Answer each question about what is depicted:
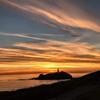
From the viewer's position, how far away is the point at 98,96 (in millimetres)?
29891

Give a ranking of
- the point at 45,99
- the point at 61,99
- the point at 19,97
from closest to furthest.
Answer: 1. the point at 61,99
2. the point at 45,99
3. the point at 19,97

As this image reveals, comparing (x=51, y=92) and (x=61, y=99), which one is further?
(x=51, y=92)

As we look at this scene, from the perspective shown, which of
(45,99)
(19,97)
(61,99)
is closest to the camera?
(61,99)

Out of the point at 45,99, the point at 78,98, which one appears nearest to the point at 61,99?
the point at 78,98

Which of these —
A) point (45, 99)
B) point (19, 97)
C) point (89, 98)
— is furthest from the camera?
point (19, 97)

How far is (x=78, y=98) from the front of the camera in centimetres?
2898

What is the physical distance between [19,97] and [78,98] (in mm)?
18499

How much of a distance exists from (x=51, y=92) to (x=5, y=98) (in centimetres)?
691

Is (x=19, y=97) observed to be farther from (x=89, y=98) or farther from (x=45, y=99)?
(x=89, y=98)

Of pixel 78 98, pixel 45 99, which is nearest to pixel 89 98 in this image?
pixel 78 98

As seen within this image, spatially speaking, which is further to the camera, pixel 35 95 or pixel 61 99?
pixel 35 95

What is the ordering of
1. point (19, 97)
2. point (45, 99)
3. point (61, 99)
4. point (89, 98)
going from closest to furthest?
point (89, 98) < point (61, 99) < point (45, 99) < point (19, 97)

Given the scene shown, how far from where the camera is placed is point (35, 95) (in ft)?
153

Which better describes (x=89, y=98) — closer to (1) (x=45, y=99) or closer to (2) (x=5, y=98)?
(1) (x=45, y=99)
